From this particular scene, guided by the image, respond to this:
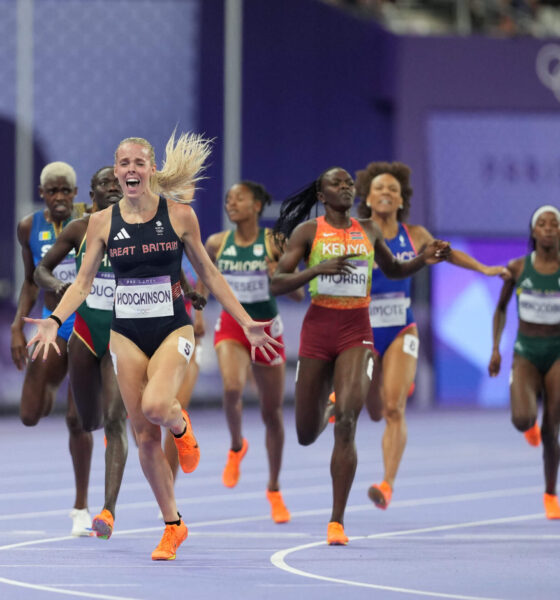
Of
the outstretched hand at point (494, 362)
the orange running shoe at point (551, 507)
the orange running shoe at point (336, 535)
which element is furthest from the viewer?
the outstretched hand at point (494, 362)

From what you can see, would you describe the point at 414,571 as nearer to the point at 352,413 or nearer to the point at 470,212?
the point at 352,413

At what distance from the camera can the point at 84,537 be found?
8.99m

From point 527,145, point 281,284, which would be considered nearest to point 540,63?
point 527,145

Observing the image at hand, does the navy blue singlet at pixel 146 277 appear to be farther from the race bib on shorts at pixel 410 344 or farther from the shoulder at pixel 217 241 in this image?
the shoulder at pixel 217 241

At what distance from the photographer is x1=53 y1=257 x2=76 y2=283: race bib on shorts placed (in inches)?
373

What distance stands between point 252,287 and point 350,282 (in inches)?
74.8

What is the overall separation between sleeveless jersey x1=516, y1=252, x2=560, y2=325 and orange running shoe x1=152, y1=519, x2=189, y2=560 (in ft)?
11.9

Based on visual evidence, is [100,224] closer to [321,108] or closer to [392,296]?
[392,296]

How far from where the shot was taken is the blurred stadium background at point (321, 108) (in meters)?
20.9

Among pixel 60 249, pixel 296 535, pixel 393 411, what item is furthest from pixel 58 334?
pixel 393 411

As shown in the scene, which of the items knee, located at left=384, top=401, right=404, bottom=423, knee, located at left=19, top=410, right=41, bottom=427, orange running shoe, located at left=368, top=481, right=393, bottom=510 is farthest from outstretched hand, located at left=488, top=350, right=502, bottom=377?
knee, located at left=19, top=410, right=41, bottom=427

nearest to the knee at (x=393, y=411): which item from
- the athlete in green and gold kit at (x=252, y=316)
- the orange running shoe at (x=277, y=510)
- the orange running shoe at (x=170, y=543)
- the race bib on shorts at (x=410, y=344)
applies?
the race bib on shorts at (x=410, y=344)

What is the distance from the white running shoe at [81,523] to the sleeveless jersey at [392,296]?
2564 millimetres

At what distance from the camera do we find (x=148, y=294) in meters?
7.80
